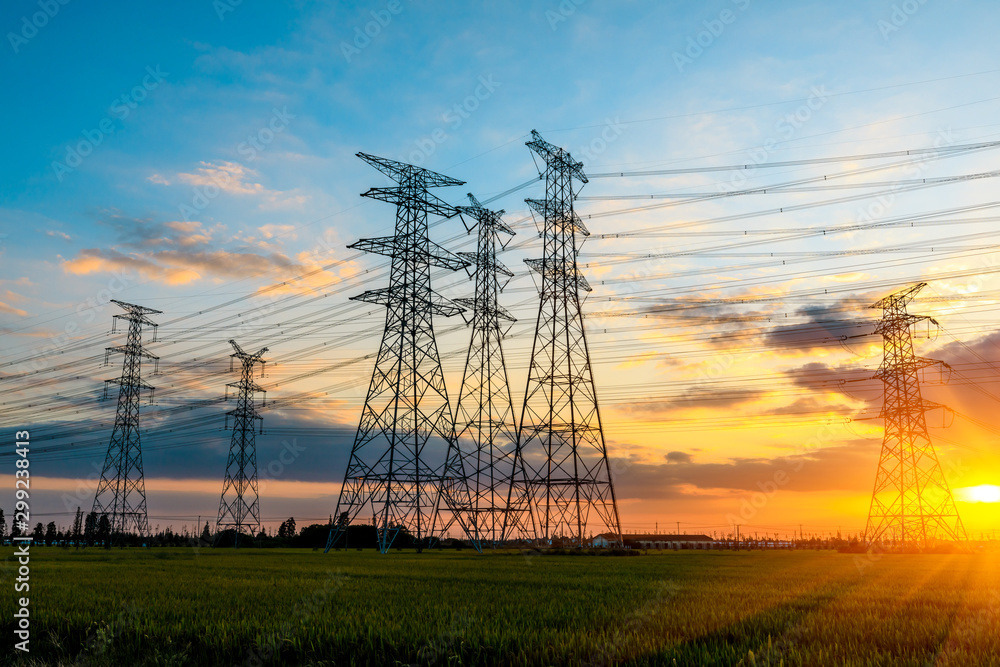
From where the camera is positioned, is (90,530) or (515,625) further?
(90,530)

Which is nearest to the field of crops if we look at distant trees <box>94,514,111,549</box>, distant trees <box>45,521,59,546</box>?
distant trees <box>94,514,111,549</box>

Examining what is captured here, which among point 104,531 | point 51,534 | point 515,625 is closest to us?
point 515,625

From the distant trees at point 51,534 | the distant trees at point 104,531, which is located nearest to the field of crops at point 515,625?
the distant trees at point 104,531

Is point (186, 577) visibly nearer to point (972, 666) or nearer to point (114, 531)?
point (972, 666)

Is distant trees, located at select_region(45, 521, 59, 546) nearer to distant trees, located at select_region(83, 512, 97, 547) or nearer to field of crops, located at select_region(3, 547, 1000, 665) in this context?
distant trees, located at select_region(83, 512, 97, 547)

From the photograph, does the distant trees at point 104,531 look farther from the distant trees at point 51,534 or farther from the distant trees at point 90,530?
the distant trees at point 51,534

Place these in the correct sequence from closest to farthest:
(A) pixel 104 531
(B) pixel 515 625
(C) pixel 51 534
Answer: (B) pixel 515 625 → (A) pixel 104 531 → (C) pixel 51 534

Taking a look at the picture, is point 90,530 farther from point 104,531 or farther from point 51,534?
point 51,534

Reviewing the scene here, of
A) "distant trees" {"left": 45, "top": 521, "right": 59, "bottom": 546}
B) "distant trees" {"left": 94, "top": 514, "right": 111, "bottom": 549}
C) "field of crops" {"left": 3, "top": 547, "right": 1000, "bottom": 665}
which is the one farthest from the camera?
"distant trees" {"left": 45, "top": 521, "right": 59, "bottom": 546}

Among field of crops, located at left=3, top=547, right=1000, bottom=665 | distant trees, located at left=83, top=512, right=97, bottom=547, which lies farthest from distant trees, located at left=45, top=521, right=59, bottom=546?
Answer: field of crops, located at left=3, top=547, right=1000, bottom=665

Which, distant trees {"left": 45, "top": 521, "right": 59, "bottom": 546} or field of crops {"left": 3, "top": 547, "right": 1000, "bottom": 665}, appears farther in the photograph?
distant trees {"left": 45, "top": 521, "right": 59, "bottom": 546}

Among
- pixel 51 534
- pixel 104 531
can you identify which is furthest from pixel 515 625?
pixel 51 534

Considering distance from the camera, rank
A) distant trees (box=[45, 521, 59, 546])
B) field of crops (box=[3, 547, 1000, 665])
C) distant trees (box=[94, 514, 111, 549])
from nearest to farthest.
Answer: field of crops (box=[3, 547, 1000, 665]) → distant trees (box=[94, 514, 111, 549]) → distant trees (box=[45, 521, 59, 546])

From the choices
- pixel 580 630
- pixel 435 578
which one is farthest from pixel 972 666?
pixel 435 578
